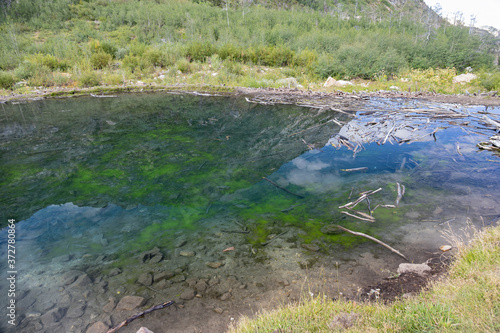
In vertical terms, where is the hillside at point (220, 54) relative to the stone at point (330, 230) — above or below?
above

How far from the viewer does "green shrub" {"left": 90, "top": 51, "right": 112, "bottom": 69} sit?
1022 inches

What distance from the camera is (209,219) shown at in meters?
5.49

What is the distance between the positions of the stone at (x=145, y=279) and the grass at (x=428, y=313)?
161 cm

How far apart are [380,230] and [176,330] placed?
13.1ft

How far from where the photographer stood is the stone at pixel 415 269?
12.0ft

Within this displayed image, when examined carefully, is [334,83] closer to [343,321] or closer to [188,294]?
[188,294]

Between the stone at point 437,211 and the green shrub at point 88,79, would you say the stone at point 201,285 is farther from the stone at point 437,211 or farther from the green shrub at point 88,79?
the green shrub at point 88,79

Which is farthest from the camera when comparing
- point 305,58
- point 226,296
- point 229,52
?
point 229,52

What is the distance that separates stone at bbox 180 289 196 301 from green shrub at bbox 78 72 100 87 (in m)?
25.3

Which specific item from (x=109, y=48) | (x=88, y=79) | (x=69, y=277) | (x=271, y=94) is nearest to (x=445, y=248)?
(x=69, y=277)

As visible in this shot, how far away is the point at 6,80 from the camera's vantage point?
20.7 m

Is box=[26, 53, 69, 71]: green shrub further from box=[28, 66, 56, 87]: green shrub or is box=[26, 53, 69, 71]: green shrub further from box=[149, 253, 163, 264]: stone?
box=[149, 253, 163, 264]: stone

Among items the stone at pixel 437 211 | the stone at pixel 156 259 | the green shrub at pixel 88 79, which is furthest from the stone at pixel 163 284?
the green shrub at pixel 88 79

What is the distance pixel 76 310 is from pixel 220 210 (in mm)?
3096
